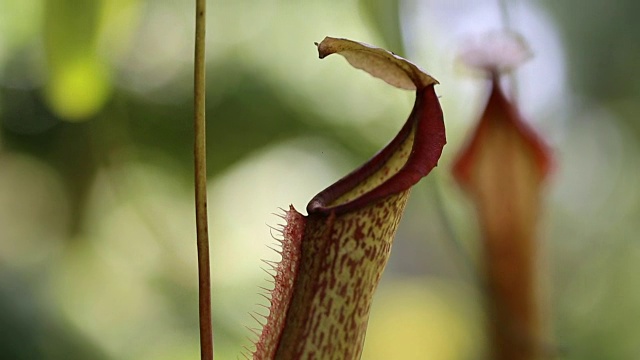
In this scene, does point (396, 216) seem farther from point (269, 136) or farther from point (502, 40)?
point (269, 136)

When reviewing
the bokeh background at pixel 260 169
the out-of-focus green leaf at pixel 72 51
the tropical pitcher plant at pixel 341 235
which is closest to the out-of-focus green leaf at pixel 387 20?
the bokeh background at pixel 260 169

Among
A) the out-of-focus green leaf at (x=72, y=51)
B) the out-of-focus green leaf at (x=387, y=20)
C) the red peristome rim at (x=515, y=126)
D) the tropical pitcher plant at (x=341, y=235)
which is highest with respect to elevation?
the out-of-focus green leaf at (x=387, y=20)

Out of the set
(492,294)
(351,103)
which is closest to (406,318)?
(351,103)

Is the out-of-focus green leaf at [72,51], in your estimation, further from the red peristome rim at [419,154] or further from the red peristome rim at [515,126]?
the red peristome rim at [515,126]

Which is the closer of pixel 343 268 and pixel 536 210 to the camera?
pixel 343 268

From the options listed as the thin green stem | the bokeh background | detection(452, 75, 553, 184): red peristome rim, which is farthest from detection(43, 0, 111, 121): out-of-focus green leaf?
detection(452, 75, 553, 184): red peristome rim

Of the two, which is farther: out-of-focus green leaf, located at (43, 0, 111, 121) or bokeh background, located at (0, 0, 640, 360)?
bokeh background, located at (0, 0, 640, 360)

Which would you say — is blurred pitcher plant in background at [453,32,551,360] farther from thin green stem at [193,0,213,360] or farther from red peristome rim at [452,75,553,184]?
thin green stem at [193,0,213,360]
